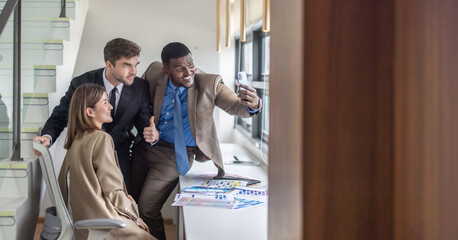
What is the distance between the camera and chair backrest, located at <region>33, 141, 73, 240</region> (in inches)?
88.3

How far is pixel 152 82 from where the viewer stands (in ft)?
11.5

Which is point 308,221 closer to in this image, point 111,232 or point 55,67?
point 111,232

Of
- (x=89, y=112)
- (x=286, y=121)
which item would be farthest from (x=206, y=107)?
(x=286, y=121)

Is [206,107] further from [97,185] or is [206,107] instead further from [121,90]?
[97,185]

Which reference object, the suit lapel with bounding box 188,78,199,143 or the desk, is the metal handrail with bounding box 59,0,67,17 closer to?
the suit lapel with bounding box 188,78,199,143

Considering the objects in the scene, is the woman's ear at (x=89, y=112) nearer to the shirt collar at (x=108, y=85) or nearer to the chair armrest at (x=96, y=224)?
the shirt collar at (x=108, y=85)

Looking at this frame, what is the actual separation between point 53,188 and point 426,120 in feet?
6.22

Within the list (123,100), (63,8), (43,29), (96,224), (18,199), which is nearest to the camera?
(96,224)

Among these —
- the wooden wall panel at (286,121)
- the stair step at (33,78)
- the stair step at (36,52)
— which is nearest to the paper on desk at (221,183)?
the stair step at (33,78)

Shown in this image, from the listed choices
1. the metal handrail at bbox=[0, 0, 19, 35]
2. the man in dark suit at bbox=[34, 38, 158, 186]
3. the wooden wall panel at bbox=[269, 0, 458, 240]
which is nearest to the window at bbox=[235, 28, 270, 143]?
the man in dark suit at bbox=[34, 38, 158, 186]

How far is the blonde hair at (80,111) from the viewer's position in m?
2.78

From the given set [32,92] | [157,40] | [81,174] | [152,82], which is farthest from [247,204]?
[157,40]

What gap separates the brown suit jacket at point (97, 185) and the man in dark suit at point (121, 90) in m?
0.54

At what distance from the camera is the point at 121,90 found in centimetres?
336
